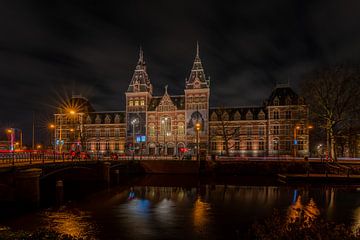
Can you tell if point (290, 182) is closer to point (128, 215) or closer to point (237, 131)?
point (128, 215)

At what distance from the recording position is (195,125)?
69.4 metres

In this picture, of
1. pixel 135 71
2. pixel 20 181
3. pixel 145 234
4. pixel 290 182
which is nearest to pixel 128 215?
pixel 145 234

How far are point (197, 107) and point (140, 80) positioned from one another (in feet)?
62.9

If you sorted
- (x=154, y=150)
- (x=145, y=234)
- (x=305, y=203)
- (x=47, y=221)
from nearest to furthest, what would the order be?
(x=145, y=234) < (x=47, y=221) < (x=305, y=203) < (x=154, y=150)

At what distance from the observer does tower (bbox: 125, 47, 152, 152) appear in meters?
72.9

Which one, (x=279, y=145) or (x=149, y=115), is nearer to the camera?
(x=279, y=145)

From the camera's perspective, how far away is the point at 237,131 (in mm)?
70938

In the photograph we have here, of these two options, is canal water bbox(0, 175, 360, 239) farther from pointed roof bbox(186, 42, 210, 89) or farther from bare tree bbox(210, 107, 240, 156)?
pointed roof bbox(186, 42, 210, 89)

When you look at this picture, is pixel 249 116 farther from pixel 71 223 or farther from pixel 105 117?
pixel 71 223

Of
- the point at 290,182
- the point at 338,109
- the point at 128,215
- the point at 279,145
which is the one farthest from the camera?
the point at 279,145

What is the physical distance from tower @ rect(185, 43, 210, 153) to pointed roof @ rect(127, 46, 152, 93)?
42.2 ft

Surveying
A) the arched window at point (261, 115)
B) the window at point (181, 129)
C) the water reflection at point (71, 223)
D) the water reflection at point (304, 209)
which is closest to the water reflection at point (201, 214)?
the water reflection at point (304, 209)

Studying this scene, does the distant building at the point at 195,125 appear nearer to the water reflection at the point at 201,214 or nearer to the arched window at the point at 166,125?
the arched window at the point at 166,125

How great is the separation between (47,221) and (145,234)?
7.66 m
